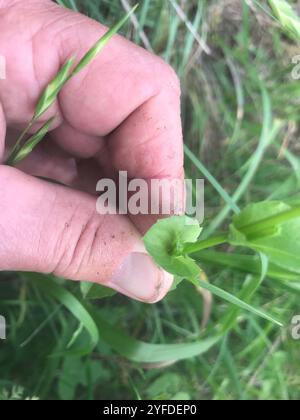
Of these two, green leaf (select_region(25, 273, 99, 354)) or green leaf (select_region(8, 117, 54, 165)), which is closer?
green leaf (select_region(8, 117, 54, 165))

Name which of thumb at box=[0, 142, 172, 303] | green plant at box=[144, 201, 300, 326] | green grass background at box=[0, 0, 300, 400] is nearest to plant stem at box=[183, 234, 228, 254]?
green plant at box=[144, 201, 300, 326]

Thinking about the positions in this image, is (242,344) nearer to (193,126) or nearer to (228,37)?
(193,126)

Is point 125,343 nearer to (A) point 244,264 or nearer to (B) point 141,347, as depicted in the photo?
(B) point 141,347

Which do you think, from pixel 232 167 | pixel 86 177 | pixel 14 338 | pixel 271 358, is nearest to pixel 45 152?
pixel 86 177

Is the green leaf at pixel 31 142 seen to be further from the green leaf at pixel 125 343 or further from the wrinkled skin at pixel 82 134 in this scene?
the green leaf at pixel 125 343

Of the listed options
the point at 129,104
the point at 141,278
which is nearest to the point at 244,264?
the point at 141,278

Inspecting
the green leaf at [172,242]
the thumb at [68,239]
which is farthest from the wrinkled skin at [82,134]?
the green leaf at [172,242]

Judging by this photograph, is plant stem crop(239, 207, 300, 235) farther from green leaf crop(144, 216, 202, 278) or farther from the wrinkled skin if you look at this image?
the wrinkled skin
